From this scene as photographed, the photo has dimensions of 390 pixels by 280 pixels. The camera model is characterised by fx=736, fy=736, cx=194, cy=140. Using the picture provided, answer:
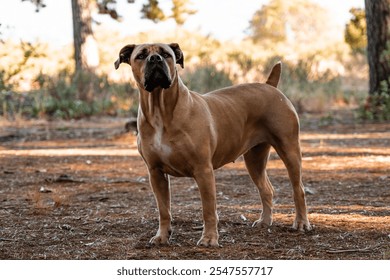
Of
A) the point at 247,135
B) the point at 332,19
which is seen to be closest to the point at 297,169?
the point at 247,135

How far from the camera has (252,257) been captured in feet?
16.3

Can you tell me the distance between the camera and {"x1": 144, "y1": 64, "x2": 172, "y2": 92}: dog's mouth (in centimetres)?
505

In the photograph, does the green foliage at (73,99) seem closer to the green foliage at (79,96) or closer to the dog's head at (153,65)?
the green foliage at (79,96)

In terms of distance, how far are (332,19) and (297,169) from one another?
301 feet

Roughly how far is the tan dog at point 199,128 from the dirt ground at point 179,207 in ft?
1.00

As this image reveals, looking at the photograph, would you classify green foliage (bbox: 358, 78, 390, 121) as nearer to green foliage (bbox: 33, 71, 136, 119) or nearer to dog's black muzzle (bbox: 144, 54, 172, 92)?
green foliage (bbox: 33, 71, 136, 119)

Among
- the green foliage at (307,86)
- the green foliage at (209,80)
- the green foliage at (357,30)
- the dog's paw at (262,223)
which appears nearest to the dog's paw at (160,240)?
the dog's paw at (262,223)

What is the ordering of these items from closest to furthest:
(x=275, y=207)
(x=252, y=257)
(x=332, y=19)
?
(x=252, y=257)
(x=275, y=207)
(x=332, y=19)

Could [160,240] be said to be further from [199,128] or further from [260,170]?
[260,170]

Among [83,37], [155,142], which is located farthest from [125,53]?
[83,37]

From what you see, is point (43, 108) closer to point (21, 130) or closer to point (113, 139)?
point (21, 130)

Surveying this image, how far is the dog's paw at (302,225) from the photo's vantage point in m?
A: 5.90

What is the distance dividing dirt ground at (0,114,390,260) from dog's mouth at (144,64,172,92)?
3.87 feet

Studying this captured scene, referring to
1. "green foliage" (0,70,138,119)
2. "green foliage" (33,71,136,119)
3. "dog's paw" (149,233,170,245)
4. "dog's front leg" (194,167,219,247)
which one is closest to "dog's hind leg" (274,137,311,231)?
"dog's front leg" (194,167,219,247)
